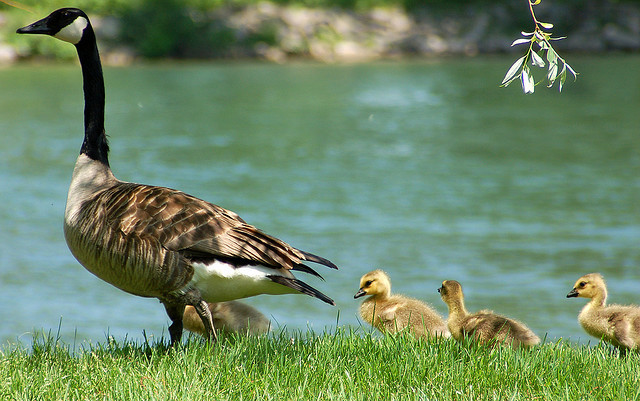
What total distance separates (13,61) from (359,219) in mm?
41367

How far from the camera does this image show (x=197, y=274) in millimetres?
5027

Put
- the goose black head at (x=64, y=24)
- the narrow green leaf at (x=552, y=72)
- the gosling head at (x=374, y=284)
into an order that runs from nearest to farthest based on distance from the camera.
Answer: the narrow green leaf at (x=552, y=72)
the goose black head at (x=64, y=24)
the gosling head at (x=374, y=284)

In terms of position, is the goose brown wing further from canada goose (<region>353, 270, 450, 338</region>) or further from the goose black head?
the goose black head

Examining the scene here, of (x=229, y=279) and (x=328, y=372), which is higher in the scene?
(x=229, y=279)

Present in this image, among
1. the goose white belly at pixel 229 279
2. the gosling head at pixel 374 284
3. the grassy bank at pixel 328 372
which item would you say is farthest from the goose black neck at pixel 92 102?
the gosling head at pixel 374 284

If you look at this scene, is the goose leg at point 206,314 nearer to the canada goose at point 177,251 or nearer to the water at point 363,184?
the canada goose at point 177,251

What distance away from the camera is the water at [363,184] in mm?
10469

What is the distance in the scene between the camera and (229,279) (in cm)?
504

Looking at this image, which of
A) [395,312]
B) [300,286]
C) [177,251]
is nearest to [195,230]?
[177,251]

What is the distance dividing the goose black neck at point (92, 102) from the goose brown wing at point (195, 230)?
86 centimetres

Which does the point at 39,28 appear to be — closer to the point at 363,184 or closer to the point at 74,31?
the point at 74,31

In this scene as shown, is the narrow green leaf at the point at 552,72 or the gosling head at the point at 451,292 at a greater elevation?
the narrow green leaf at the point at 552,72

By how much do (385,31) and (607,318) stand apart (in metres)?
54.8

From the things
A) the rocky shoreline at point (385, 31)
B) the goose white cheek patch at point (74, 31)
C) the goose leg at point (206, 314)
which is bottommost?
the goose leg at point (206, 314)
